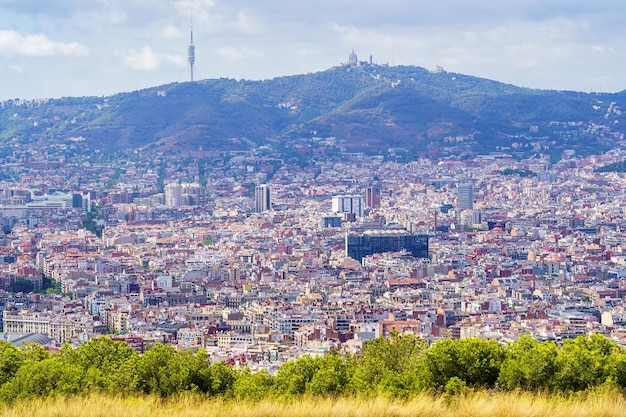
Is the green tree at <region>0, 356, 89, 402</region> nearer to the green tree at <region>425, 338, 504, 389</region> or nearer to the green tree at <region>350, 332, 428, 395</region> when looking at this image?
the green tree at <region>350, 332, 428, 395</region>

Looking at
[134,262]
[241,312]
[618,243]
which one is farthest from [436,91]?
[241,312]

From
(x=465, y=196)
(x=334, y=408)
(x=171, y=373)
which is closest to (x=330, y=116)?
(x=465, y=196)

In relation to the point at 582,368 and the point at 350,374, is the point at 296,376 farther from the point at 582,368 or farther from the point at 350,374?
the point at 582,368

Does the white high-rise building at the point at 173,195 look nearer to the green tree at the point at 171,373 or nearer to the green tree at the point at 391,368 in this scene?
the green tree at the point at 391,368

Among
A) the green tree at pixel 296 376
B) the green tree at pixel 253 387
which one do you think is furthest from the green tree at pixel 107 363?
the green tree at pixel 296 376

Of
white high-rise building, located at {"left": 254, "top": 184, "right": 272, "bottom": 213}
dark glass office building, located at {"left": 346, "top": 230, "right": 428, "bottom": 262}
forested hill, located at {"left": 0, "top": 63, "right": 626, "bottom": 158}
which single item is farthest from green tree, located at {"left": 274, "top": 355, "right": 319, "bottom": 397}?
forested hill, located at {"left": 0, "top": 63, "right": 626, "bottom": 158}

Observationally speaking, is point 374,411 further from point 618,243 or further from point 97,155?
point 97,155

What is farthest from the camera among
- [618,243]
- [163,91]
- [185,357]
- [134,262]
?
[163,91]
